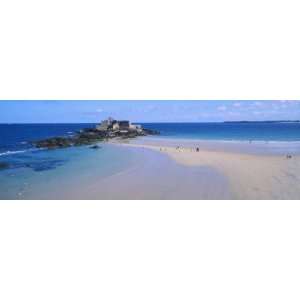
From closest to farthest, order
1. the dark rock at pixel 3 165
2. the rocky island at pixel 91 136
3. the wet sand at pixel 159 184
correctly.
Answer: the wet sand at pixel 159 184 → the dark rock at pixel 3 165 → the rocky island at pixel 91 136

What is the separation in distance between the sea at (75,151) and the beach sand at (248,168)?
15 centimetres

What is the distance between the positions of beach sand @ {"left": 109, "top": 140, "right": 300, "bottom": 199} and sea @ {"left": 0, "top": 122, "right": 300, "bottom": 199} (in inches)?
6.0

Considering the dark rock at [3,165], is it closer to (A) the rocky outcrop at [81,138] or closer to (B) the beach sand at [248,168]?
(A) the rocky outcrop at [81,138]

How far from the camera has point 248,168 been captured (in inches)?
166

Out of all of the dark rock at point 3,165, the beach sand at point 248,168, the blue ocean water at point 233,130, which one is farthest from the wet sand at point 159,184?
the dark rock at point 3,165

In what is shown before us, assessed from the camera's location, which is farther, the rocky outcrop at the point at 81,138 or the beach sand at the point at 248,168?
the rocky outcrop at the point at 81,138

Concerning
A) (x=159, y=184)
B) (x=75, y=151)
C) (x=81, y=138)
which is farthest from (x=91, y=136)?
(x=159, y=184)

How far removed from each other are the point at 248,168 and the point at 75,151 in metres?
2.05

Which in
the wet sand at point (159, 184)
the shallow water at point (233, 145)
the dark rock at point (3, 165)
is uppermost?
the shallow water at point (233, 145)

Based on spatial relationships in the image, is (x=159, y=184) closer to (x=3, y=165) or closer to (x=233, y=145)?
(x=233, y=145)

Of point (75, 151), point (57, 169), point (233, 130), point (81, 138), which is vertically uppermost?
point (233, 130)

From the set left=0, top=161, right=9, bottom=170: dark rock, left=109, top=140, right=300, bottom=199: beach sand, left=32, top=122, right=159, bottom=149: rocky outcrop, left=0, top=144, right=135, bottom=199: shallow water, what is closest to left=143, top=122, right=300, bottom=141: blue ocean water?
left=109, top=140, right=300, bottom=199: beach sand

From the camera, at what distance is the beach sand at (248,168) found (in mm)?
3916
